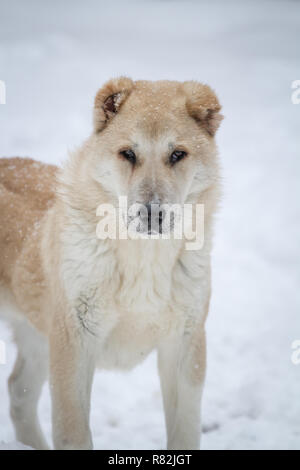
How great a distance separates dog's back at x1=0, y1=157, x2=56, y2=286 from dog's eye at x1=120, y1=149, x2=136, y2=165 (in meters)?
1.06

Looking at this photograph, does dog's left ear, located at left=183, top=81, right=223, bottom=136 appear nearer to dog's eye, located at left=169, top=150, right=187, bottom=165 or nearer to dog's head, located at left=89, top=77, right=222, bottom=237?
dog's head, located at left=89, top=77, right=222, bottom=237

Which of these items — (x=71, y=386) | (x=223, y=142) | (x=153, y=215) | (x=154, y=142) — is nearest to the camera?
(x=153, y=215)

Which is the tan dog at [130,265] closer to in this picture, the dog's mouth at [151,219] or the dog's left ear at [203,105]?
the dog's left ear at [203,105]

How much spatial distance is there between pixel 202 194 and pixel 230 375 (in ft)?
8.30

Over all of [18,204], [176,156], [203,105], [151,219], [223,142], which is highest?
[223,142]

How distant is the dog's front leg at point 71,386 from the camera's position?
3.49m

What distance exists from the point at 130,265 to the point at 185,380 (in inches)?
35.4

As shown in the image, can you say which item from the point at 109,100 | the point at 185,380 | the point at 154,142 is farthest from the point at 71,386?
the point at 109,100

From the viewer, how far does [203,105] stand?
11.8 feet

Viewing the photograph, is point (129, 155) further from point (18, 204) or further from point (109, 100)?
point (18, 204)

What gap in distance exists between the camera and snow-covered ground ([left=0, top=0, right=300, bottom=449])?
16.6ft

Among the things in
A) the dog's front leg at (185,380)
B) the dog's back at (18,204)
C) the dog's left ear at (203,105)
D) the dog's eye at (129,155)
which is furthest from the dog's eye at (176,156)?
the dog's back at (18,204)

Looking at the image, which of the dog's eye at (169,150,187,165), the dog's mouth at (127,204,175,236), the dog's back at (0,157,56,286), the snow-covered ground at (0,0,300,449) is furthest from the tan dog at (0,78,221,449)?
the snow-covered ground at (0,0,300,449)

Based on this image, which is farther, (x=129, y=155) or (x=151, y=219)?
(x=129, y=155)
